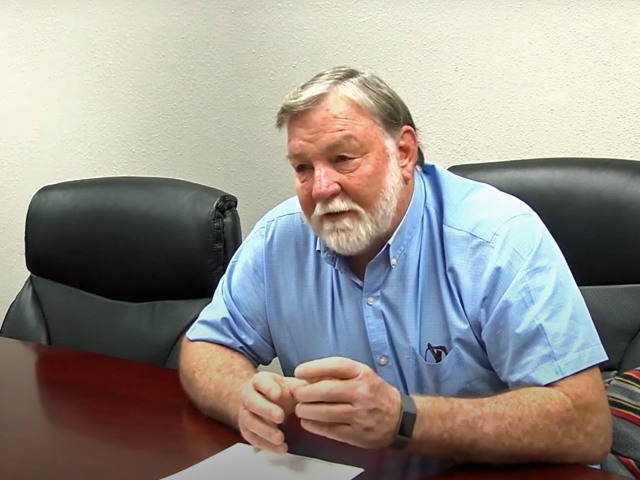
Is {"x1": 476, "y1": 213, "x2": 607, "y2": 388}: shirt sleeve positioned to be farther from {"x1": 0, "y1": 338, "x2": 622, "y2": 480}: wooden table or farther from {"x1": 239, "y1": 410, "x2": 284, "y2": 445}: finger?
{"x1": 239, "y1": 410, "x2": 284, "y2": 445}: finger

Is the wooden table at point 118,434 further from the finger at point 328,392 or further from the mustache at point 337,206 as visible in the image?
the mustache at point 337,206

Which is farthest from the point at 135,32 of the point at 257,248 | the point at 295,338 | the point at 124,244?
the point at 295,338

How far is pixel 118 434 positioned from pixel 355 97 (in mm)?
696

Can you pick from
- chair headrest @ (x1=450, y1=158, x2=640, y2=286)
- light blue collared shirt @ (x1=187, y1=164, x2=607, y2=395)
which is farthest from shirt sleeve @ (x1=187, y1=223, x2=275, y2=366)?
chair headrest @ (x1=450, y1=158, x2=640, y2=286)

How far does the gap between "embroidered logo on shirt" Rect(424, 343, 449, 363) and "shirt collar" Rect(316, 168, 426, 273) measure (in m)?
0.17

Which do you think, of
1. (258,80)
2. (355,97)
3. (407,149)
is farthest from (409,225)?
(258,80)

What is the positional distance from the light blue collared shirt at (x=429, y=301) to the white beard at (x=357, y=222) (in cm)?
4

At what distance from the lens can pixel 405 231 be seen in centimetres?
146

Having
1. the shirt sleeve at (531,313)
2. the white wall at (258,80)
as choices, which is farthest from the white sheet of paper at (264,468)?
the white wall at (258,80)

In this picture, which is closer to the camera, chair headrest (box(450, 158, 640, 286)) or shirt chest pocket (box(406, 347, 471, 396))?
shirt chest pocket (box(406, 347, 471, 396))

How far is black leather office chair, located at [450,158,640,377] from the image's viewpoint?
1542 mm

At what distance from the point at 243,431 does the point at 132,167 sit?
1541 millimetres

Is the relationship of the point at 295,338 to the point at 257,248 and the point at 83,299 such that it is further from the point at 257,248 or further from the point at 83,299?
the point at 83,299

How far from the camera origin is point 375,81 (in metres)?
1.47
